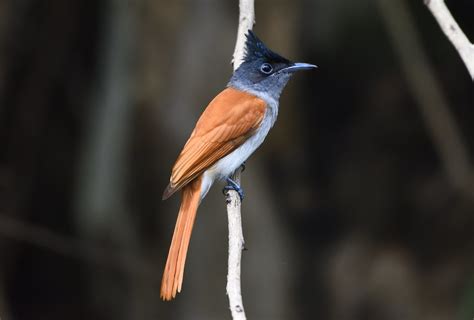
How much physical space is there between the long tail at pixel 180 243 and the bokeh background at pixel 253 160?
69.8 inches

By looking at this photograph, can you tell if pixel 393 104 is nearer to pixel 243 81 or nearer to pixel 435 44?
pixel 435 44

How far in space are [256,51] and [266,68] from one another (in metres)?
0.19

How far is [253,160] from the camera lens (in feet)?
20.2

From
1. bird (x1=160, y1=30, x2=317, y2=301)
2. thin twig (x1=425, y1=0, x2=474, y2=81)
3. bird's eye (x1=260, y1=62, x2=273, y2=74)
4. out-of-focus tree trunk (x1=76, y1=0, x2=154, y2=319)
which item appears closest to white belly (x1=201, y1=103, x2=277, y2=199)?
bird (x1=160, y1=30, x2=317, y2=301)

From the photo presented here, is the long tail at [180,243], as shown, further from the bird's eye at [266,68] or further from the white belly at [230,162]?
the bird's eye at [266,68]

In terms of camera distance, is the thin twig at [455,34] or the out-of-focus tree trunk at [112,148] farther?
the out-of-focus tree trunk at [112,148]

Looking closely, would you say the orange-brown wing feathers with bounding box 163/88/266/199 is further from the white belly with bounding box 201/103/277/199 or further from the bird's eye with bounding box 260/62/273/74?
the bird's eye with bounding box 260/62/273/74

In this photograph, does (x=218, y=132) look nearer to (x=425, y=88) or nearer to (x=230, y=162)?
(x=230, y=162)

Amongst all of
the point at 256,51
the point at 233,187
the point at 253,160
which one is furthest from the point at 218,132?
the point at 253,160

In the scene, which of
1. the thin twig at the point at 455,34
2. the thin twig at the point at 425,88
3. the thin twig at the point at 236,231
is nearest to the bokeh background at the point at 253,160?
the thin twig at the point at 425,88

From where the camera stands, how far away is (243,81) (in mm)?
4871

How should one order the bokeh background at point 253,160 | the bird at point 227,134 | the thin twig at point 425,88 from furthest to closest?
1. the bokeh background at point 253,160
2. the thin twig at point 425,88
3. the bird at point 227,134

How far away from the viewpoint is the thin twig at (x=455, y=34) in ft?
10.00

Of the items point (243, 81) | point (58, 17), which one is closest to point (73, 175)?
point (58, 17)
